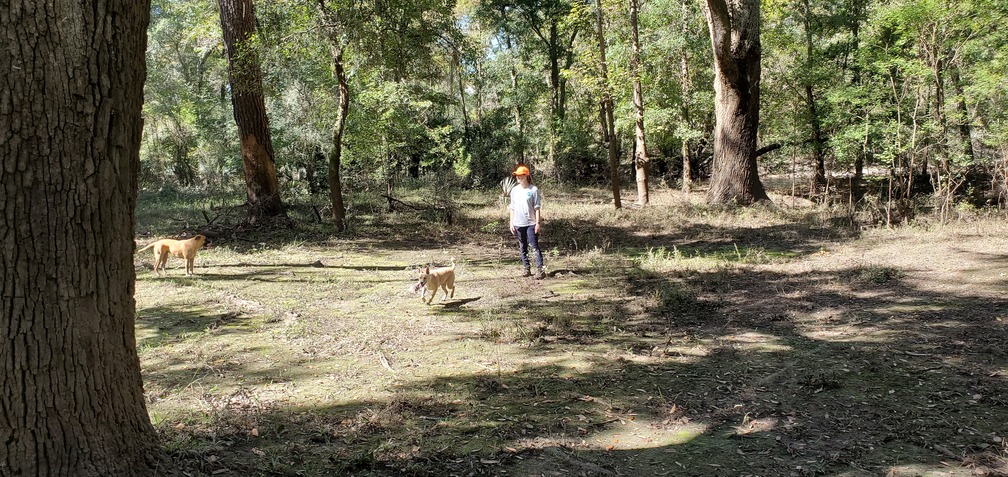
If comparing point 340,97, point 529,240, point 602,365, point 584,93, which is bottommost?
point 602,365

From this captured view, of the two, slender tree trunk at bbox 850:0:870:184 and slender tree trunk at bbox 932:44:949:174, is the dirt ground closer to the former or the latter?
slender tree trunk at bbox 932:44:949:174

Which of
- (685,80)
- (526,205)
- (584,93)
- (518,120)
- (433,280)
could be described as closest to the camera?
(433,280)

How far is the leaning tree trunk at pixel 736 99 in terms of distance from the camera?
14367mm

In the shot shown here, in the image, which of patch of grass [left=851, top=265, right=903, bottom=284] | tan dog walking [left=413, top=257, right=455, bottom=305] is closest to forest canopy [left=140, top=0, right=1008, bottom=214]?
patch of grass [left=851, top=265, right=903, bottom=284]

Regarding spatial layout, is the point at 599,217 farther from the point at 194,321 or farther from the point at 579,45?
the point at 579,45

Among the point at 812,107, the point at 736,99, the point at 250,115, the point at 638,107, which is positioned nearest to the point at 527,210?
the point at 250,115

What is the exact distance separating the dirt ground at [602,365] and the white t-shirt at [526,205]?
3.09ft

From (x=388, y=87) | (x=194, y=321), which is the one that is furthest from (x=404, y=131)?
(x=194, y=321)

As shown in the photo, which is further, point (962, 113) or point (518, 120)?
point (518, 120)

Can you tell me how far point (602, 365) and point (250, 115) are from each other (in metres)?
11.4

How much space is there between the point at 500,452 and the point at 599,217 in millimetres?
12590

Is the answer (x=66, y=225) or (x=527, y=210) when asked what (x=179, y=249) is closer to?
(x=527, y=210)

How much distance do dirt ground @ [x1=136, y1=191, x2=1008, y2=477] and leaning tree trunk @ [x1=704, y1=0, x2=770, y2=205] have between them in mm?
5299

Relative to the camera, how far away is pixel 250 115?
44.8 ft
